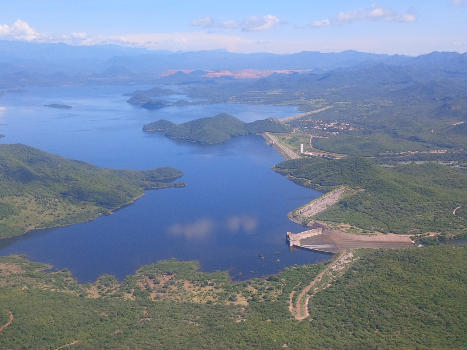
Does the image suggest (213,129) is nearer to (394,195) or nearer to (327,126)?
(327,126)

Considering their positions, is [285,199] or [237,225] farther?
[285,199]

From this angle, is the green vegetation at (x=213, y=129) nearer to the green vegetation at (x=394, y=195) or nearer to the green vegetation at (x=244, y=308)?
the green vegetation at (x=394, y=195)

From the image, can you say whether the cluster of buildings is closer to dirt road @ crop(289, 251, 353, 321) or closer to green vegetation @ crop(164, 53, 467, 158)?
green vegetation @ crop(164, 53, 467, 158)

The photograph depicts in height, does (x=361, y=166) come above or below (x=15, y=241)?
above

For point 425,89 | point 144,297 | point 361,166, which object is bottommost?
point 144,297

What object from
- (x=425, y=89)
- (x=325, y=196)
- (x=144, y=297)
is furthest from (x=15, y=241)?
(x=425, y=89)

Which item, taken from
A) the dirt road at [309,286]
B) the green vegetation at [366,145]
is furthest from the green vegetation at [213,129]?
the dirt road at [309,286]

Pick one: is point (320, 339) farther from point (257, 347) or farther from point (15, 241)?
point (15, 241)

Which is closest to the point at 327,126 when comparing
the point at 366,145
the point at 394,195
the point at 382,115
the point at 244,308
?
the point at 382,115
